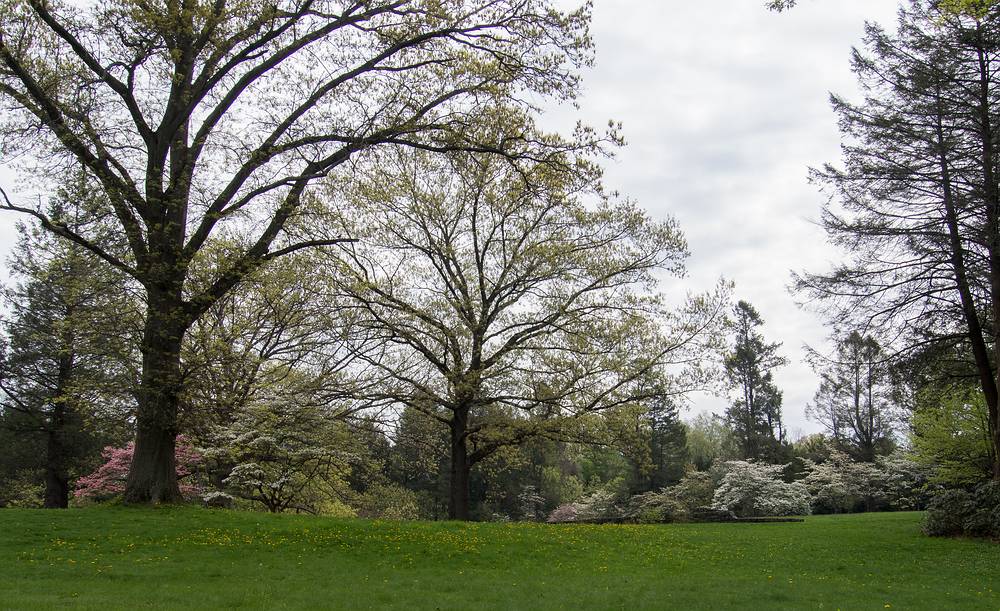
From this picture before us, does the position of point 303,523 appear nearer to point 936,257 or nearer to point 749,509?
point 936,257

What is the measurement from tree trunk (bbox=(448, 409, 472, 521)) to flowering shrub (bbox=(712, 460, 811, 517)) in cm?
1267

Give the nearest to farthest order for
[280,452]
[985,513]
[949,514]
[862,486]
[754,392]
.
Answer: [985,513] → [949,514] → [280,452] → [862,486] → [754,392]

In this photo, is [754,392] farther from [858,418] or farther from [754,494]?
[754,494]

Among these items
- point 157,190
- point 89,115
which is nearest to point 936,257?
point 157,190

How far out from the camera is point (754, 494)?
2773 cm

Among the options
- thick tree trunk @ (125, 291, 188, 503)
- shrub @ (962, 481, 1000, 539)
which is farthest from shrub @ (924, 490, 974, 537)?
thick tree trunk @ (125, 291, 188, 503)

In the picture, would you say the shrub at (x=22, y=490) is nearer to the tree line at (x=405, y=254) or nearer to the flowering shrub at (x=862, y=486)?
the tree line at (x=405, y=254)

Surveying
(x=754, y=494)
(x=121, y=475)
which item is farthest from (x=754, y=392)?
(x=121, y=475)

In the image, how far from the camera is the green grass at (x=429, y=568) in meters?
7.93

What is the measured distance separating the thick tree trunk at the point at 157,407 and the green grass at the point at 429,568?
82 centimetres

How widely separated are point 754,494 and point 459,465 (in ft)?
48.9

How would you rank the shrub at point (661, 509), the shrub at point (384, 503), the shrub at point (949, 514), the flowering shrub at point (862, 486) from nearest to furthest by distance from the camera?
the shrub at point (949, 514), the shrub at point (661, 509), the shrub at point (384, 503), the flowering shrub at point (862, 486)

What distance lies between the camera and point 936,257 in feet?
56.8

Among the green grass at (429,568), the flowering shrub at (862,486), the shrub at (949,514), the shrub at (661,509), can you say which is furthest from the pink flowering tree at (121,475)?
the flowering shrub at (862,486)
